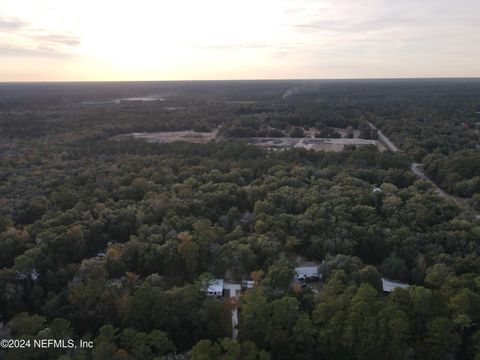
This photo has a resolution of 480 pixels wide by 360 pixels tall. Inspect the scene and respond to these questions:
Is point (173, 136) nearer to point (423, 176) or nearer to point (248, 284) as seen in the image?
point (423, 176)

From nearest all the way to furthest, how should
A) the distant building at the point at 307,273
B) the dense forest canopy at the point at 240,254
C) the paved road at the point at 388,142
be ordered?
1. the dense forest canopy at the point at 240,254
2. the distant building at the point at 307,273
3. the paved road at the point at 388,142

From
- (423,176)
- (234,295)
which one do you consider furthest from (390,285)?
(423,176)

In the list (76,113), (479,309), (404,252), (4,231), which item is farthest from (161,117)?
(479,309)

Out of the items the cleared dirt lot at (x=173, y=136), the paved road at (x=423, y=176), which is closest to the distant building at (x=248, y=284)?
the paved road at (x=423, y=176)

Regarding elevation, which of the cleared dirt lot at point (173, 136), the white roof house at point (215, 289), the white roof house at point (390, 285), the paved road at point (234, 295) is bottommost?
the white roof house at point (390, 285)

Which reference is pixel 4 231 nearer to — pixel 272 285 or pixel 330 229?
pixel 272 285

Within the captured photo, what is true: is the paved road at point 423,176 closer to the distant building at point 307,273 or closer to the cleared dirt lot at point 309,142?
the cleared dirt lot at point 309,142

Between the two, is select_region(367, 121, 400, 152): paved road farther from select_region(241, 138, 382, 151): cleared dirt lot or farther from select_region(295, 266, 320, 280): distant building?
select_region(295, 266, 320, 280): distant building

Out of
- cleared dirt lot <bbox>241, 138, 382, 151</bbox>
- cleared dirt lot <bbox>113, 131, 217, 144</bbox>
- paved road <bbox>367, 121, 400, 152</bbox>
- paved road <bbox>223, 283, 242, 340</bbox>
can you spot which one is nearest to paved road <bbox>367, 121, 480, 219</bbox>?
paved road <bbox>367, 121, 400, 152</bbox>

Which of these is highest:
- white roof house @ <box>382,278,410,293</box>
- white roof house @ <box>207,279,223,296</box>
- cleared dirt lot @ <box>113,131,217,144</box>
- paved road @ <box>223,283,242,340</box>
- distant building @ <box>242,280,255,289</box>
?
cleared dirt lot @ <box>113,131,217,144</box>
